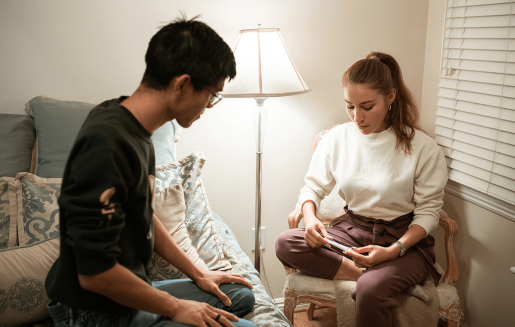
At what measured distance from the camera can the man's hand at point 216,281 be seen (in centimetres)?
122

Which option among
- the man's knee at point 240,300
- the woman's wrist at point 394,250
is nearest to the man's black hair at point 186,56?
the man's knee at point 240,300

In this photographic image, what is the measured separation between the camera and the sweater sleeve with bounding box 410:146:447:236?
1.66 metres

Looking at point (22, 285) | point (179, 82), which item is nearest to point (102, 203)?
point (179, 82)

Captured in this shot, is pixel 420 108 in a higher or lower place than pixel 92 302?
higher

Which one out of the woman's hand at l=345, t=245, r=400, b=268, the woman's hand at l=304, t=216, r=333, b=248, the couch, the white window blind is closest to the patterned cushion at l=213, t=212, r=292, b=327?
the couch

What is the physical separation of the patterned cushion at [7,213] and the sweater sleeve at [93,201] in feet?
2.20

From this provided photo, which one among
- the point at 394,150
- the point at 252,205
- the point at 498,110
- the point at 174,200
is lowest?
the point at 252,205

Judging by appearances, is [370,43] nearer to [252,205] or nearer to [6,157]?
[252,205]

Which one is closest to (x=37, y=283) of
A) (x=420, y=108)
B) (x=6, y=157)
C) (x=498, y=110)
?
(x=6, y=157)

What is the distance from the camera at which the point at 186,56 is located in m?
0.90

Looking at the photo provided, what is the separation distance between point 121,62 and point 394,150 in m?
1.31

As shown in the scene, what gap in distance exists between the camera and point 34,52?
5.75ft

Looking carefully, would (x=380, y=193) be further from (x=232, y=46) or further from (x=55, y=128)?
(x=55, y=128)

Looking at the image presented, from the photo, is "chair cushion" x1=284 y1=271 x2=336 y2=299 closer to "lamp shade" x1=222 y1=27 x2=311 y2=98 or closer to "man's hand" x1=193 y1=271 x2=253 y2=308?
"man's hand" x1=193 y1=271 x2=253 y2=308
